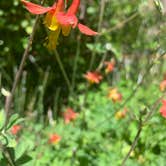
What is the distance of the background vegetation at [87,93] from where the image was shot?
2869mm

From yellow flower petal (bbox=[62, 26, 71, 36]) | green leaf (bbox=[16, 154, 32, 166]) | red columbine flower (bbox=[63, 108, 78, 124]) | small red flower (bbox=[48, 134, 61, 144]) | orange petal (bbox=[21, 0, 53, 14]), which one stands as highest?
orange petal (bbox=[21, 0, 53, 14])

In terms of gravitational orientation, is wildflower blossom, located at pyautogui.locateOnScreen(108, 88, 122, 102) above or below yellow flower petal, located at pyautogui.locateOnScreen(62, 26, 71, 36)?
below

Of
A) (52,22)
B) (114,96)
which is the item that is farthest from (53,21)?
(114,96)

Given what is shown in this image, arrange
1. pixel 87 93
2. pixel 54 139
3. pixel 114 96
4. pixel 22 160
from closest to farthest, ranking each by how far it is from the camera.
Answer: pixel 22 160, pixel 54 139, pixel 114 96, pixel 87 93

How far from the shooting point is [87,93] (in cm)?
452

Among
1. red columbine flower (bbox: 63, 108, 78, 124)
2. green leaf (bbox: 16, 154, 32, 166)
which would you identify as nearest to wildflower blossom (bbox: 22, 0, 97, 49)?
green leaf (bbox: 16, 154, 32, 166)

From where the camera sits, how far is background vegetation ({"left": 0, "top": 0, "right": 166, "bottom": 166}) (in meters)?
2.87

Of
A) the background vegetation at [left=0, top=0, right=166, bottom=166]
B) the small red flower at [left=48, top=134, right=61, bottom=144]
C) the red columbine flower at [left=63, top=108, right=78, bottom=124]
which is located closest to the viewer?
the background vegetation at [left=0, top=0, right=166, bottom=166]

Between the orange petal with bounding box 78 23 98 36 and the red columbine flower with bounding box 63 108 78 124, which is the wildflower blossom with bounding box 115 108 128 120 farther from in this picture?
the orange petal with bounding box 78 23 98 36

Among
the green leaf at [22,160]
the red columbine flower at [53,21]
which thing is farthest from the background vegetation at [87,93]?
the red columbine flower at [53,21]

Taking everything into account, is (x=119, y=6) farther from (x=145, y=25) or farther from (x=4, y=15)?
(x=4, y=15)

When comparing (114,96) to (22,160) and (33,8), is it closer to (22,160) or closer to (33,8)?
(22,160)

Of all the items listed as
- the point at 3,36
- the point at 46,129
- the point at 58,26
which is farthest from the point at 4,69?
the point at 58,26

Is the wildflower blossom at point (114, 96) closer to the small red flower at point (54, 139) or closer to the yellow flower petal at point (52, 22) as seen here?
the small red flower at point (54, 139)
